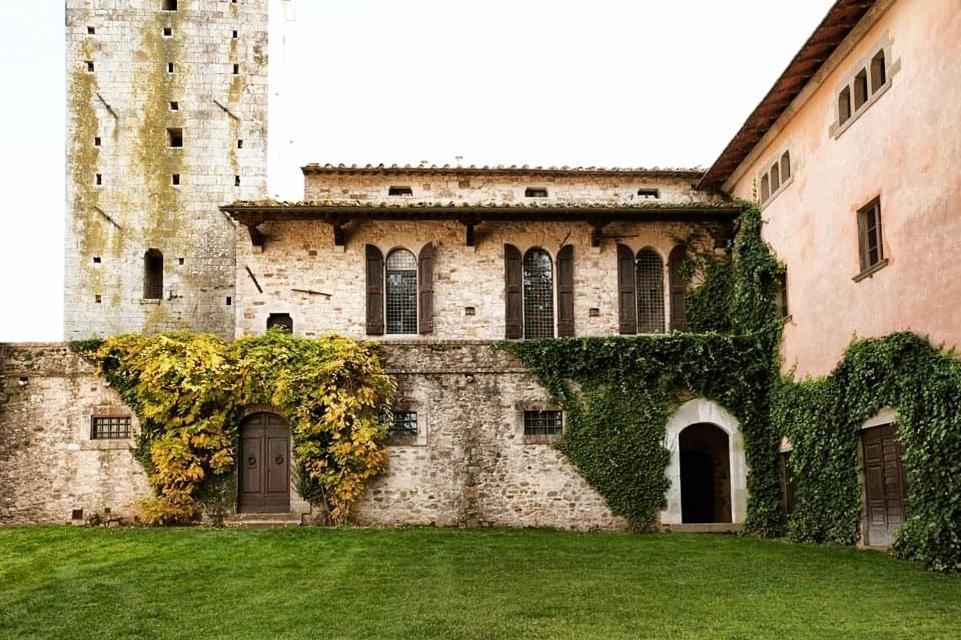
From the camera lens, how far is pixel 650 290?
2280cm

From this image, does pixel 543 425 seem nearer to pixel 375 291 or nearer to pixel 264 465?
pixel 375 291

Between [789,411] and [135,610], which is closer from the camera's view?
[135,610]

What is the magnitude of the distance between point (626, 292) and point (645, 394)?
3.44m

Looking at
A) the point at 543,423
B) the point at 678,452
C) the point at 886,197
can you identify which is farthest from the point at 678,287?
the point at 886,197

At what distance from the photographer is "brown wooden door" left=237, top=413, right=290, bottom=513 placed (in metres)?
19.6

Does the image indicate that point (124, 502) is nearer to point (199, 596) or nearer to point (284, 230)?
point (284, 230)

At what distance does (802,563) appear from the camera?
14164 millimetres

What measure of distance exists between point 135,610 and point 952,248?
429 inches

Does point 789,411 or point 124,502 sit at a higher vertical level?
point 789,411

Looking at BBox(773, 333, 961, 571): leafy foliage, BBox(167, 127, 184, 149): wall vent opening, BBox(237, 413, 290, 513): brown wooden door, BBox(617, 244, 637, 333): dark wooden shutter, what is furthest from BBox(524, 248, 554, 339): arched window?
BBox(167, 127, 184, 149): wall vent opening

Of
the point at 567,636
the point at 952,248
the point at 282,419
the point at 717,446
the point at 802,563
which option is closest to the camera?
the point at 567,636

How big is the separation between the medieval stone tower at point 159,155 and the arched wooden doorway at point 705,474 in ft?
36.4

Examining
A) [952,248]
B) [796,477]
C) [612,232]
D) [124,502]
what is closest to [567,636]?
[952,248]

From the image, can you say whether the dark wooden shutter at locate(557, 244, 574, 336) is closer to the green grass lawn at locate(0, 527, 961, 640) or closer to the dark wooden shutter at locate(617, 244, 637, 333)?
the dark wooden shutter at locate(617, 244, 637, 333)
